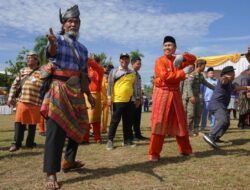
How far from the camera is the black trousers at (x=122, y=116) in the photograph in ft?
22.8

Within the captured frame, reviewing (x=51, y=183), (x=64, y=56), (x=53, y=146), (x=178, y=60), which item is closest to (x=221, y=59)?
(x=178, y=60)

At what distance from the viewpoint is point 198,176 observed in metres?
4.49

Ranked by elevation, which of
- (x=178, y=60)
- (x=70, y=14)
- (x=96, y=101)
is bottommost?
(x=96, y=101)

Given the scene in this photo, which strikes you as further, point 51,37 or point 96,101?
point 96,101

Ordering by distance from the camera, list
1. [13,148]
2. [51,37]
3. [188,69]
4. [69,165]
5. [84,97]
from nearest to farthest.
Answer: [51,37] < [84,97] < [69,165] < [188,69] < [13,148]

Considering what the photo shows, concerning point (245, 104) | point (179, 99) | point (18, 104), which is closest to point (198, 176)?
point (179, 99)

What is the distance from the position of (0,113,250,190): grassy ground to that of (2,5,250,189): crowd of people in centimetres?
27

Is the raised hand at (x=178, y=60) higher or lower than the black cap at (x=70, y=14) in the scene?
lower

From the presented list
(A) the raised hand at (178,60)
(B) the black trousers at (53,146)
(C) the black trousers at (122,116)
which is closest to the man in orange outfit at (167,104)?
(A) the raised hand at (178,60)

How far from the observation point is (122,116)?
7.37 metres

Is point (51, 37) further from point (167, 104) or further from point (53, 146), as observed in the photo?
point (167, 104)

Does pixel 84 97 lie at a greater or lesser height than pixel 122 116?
greater

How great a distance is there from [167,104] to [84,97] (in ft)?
4.65

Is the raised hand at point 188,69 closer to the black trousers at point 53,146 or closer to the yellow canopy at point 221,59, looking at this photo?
the black trousers at point 53,146
